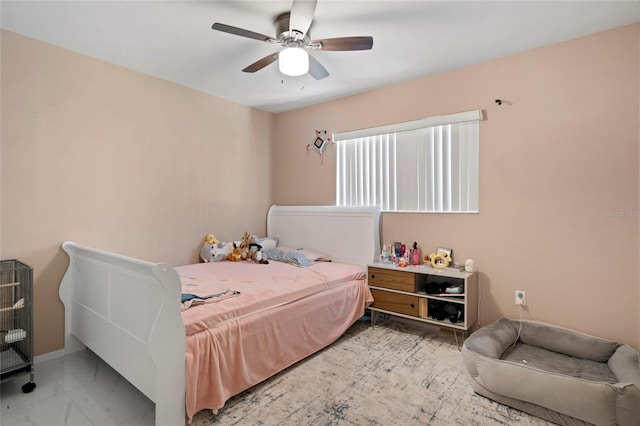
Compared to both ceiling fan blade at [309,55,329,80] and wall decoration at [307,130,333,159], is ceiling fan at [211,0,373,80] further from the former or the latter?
wall decoration at [307,130,333,159]

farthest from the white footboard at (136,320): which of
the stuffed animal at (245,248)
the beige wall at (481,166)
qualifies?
the stuffed animal at (245,248)

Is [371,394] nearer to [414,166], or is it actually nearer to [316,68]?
[414,166]

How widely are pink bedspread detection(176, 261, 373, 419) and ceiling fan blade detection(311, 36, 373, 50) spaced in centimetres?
182

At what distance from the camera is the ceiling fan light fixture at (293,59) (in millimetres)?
2238

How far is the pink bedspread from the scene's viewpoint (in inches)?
74.4

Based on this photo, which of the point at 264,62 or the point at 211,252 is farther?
the point at 211,252

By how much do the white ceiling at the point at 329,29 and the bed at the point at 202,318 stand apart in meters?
1.64

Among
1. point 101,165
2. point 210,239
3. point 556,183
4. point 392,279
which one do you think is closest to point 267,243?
point 210,239

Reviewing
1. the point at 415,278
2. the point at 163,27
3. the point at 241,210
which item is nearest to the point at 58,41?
the point at 163,27

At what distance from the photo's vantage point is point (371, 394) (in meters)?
2.15

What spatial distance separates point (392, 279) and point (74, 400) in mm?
2600

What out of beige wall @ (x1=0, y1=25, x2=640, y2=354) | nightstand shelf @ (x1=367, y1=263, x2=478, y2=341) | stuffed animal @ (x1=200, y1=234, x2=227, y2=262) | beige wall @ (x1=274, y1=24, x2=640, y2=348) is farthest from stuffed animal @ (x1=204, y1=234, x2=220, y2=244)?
beige wall @ (x1=274, y1=24, x2=640, y2=348)

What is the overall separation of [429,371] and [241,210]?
2.86 meters

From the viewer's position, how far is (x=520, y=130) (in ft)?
9.18
